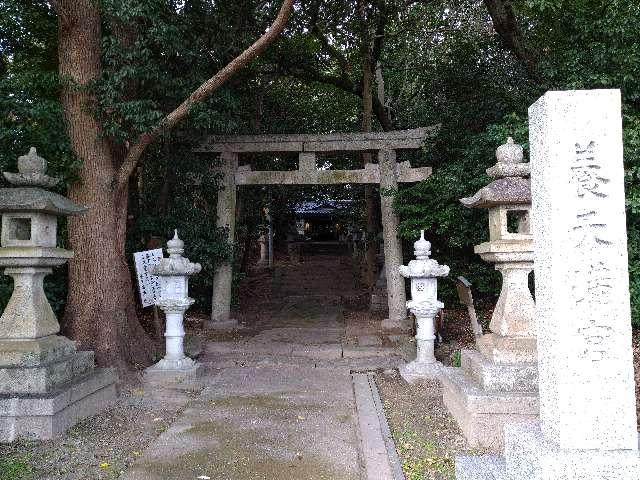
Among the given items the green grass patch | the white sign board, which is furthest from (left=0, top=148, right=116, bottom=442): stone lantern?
the white sign board

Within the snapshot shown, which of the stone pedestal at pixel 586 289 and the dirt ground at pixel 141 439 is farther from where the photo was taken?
the dirt ground at pixel 141 439

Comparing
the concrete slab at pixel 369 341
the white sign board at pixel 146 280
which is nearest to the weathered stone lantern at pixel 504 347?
the concrete slab at pixel 369 341

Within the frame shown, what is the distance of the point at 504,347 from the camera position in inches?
196

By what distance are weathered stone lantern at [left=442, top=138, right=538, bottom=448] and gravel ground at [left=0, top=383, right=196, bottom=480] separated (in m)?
3.06

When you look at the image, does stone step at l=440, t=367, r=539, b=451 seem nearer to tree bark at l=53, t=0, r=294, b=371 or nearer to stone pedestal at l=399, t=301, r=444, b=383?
stone pedestal at l=399, t=301, r=444, b=383

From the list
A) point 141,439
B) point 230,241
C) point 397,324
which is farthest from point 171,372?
point 397,324

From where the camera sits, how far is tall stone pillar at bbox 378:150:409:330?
34.8 feet

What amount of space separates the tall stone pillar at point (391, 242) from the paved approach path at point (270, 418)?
1.69 meters

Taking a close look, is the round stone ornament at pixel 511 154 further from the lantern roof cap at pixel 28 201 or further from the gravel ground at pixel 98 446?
the lantern roof cap at pixel 28 201

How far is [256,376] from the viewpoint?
721cm

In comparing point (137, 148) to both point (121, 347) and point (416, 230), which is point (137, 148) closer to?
point (121, 347)

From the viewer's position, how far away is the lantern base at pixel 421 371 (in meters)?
6.80

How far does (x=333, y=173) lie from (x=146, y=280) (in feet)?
15.3

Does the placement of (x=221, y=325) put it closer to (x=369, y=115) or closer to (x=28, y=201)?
(x=28, y=201)
